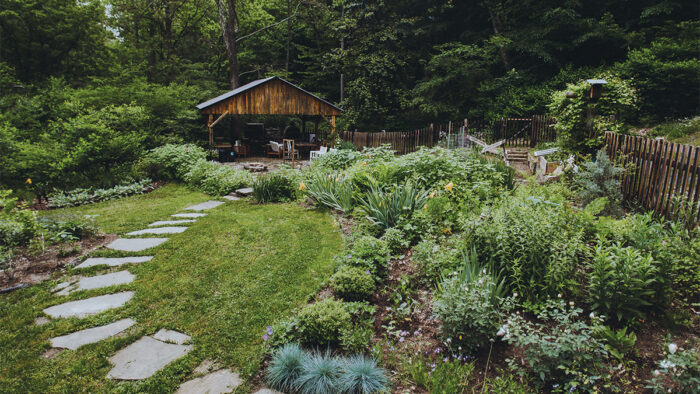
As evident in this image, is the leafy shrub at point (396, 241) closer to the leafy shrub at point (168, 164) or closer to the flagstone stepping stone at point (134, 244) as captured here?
the flagstone stepping stone at point (134, 244)

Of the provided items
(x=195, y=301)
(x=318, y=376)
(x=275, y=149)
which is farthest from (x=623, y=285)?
(x=275, y=149)

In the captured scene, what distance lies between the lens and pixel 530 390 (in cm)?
220

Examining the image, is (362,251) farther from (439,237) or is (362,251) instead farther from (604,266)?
(604,266)

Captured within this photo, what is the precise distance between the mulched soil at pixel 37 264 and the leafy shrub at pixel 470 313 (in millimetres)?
4369

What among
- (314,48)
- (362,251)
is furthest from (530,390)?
(314,48)

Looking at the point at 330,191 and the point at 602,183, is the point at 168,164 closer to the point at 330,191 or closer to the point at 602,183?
the point at 330,191

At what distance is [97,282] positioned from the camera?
3889 mm

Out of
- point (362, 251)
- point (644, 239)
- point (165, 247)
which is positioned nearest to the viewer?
point (644, 239)

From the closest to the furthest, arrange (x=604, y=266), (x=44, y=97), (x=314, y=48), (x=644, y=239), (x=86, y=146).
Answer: (x=604, y=266) < (x=644, y=239) < (x=86, y=146) < (x=44, y=97) < (x=314, y=48)

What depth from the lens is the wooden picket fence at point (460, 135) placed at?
1413 centimetres

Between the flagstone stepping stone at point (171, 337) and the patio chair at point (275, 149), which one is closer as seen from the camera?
the flagstone stepping stone at point (171, 337)

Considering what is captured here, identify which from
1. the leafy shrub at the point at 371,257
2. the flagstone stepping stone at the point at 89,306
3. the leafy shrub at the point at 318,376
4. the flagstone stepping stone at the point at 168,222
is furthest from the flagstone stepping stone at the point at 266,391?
the flagstone stepping stone at the point at 168,222

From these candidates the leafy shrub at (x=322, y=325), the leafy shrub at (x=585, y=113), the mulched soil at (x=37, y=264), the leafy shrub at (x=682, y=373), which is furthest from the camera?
the leafy shrub at (x=585, y=113)

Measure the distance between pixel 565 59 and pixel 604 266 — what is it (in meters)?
21.2
